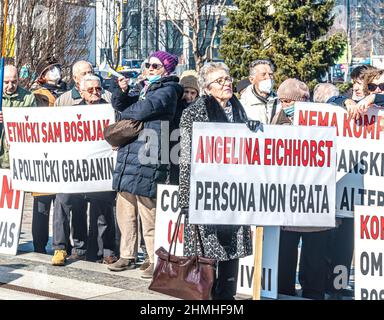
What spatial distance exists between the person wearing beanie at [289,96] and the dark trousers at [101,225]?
217 centimetres

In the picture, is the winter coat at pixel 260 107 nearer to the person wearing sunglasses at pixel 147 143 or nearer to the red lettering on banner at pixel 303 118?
the person wearing sunglasses at pixel 147 143

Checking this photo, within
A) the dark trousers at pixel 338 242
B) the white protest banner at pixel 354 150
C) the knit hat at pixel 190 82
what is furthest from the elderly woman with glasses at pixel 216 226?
the knit hat at pixel 190 82

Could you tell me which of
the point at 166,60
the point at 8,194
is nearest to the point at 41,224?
the point at 8,194

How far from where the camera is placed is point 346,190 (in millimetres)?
8109

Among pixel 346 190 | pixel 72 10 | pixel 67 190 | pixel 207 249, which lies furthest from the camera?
pixel 72 10

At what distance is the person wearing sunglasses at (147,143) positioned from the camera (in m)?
8.52

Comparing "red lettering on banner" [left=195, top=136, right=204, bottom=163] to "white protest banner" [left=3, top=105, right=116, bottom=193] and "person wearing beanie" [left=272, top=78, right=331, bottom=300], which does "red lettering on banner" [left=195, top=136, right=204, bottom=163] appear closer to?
"person wearing beanie" [left=272, top=78, right=331, bottom=300]

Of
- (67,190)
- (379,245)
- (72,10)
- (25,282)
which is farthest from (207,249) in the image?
(72,10)

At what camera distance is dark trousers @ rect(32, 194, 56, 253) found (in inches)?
A: 398

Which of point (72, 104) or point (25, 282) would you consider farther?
point (72, 104)

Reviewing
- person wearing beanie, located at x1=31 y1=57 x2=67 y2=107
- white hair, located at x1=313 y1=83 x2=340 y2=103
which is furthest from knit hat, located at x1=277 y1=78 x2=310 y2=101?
person wearing beanie, located at x1=31 y1=57 x2=67 y2=107
